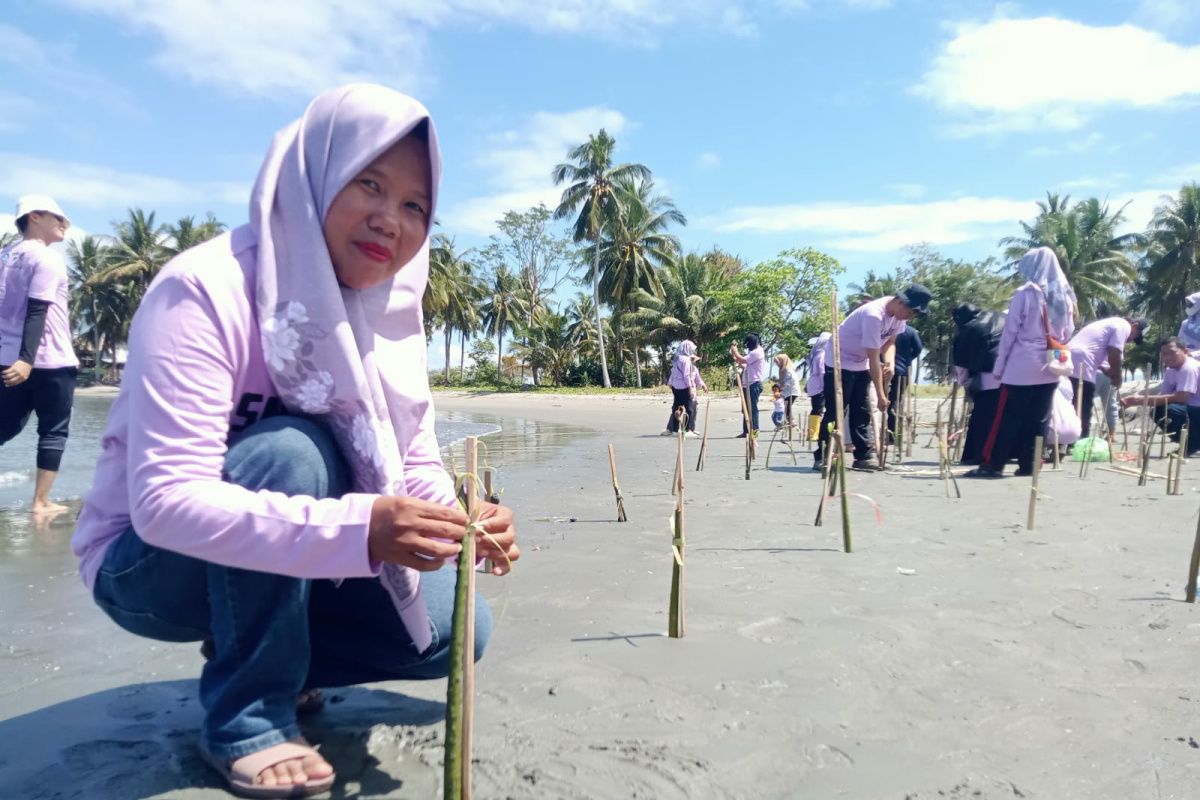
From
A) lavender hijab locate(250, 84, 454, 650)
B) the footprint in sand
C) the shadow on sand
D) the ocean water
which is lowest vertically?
the ocean water

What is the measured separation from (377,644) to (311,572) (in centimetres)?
47

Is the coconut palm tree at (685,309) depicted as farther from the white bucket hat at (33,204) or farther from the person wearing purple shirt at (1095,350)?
the white bucket hat at (33,204)

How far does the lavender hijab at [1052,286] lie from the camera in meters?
6.52

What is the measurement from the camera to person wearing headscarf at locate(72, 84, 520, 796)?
1.43 metres

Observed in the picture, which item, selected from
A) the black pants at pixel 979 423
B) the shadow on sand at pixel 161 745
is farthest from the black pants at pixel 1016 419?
the shadow on sand at pixel 161 745

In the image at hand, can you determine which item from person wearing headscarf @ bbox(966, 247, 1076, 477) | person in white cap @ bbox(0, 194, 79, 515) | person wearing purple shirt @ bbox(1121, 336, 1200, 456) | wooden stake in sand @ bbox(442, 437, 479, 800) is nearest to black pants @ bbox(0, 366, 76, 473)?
person in white cap @ bbox(0, 194, 79, 515)

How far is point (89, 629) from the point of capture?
2.63 meters

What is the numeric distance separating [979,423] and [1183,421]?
2.79 m

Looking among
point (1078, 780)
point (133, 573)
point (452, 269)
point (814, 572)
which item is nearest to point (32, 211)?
point (133, 573)

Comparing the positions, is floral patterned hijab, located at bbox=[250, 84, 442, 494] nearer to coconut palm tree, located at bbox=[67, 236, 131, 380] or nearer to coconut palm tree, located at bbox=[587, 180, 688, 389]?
coconut palm tree, located at bbox=[587, 180, 688, 389]

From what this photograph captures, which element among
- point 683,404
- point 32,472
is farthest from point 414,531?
point 683,404

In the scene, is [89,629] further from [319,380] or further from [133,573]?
[319,380]

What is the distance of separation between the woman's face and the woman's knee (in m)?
0.35

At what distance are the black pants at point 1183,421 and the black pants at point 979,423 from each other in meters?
2.05
